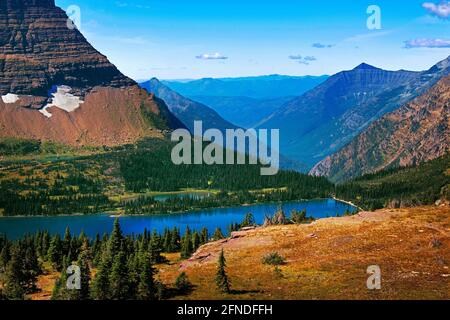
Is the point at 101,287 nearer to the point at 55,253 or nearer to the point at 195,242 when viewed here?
the point at 55,253

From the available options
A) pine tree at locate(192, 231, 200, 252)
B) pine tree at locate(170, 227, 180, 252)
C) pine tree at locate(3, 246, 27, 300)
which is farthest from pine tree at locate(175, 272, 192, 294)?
pine tree at locate(170, 227, 180, 252)

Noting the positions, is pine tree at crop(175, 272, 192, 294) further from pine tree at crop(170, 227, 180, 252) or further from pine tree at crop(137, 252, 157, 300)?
pine tree at crop(170, 227, 180, 252)

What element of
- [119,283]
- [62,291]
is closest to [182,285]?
[119,283]

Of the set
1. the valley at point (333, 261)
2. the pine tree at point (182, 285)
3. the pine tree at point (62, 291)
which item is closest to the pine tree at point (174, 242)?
the valley at point (333, 261)

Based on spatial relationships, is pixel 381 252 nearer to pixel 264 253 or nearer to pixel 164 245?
pixel 264 253

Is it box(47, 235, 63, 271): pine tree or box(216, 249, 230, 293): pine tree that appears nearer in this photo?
box(216, 249, 230, 293): pine tree

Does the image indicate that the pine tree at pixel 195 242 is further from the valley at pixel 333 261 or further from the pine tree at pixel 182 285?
the pine tree at pixel 182 285

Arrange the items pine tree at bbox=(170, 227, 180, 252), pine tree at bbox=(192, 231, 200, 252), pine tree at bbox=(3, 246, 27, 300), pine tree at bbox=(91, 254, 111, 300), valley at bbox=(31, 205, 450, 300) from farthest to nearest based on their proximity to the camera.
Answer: pine tree at bbox=(170, 227, 180, 252) → pine tree at bbox=(192, 231, 200, 252) → pine tree at bbox=(3, 246, 27, 300) → valley at bbox=(31, 205, 450, 300) → pine tree at bbox=(91, 254, 111, 300)

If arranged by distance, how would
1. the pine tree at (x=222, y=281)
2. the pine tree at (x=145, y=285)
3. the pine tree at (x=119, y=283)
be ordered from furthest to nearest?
the pine tree at (x=222, y=281), the pine tree at (x=145, y=285), the pine tree at (x=119, y=283)

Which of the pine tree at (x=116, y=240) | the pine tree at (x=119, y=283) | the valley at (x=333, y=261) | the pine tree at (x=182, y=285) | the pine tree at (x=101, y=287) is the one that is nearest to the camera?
the pine tree at (x=101, y=287)

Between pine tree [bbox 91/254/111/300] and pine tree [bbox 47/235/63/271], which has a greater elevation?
pine tree [bbox 91/254/111/300]
